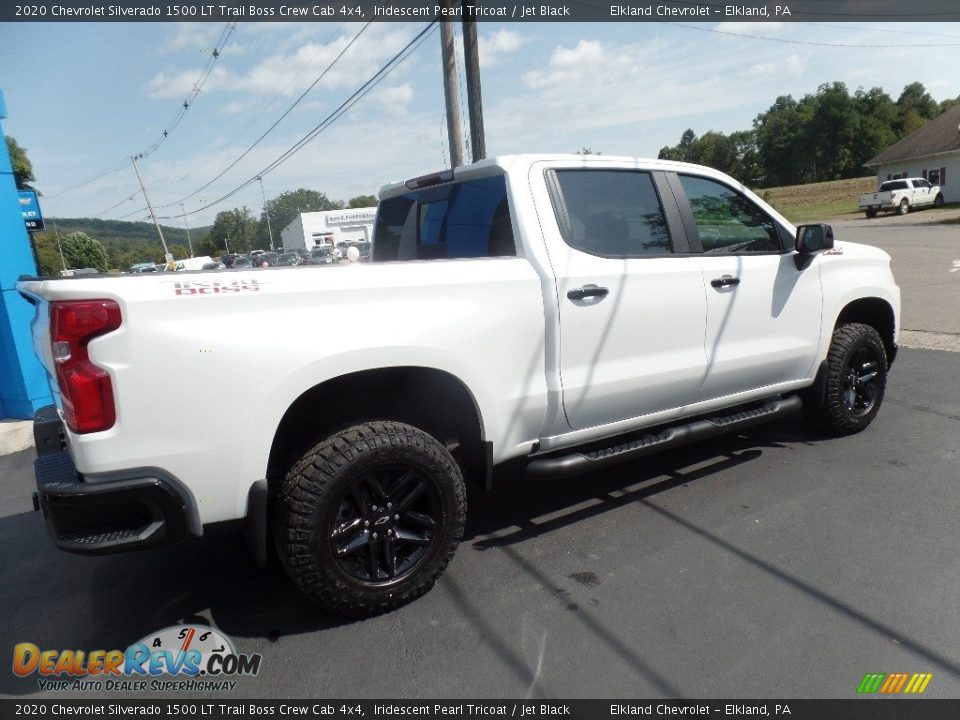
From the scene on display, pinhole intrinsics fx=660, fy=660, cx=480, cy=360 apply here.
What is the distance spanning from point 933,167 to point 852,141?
38.7 m

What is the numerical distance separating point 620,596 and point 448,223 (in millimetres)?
2220

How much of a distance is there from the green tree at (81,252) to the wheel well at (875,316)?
83.1m

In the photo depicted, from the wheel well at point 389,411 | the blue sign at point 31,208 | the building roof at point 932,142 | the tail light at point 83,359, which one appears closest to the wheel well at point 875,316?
the wheel well at point 389,411

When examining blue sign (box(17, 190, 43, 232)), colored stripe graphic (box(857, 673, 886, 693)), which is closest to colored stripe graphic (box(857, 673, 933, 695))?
colored stripe graphic (box(857, 673, 886, 693))

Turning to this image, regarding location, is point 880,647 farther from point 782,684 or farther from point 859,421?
point 859,421

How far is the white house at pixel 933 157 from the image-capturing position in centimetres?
3934

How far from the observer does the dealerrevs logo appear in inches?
99.1

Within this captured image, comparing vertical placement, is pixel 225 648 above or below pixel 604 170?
below

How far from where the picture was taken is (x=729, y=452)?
4.60 metres

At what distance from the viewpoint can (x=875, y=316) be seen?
4848 millimetres

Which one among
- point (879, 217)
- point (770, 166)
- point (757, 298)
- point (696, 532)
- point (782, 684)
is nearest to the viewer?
point (782, 684)

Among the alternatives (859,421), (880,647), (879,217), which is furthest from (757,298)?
(879,217)

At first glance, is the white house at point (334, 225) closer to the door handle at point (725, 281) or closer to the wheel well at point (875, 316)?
the wheel well at point (875, 316)

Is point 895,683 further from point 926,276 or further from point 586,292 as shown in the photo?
point 926,276
